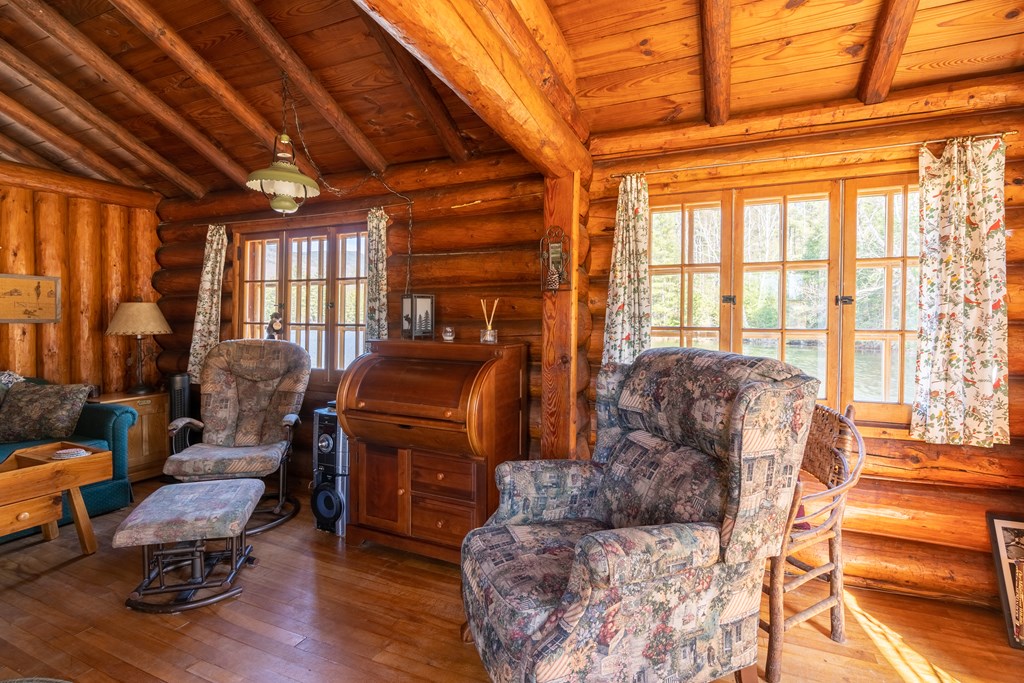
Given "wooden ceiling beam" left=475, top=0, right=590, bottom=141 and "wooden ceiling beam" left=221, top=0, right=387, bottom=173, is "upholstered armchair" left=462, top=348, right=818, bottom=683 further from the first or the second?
"wooden ceiling beam" left=221, top=0, right=387, bottom=173

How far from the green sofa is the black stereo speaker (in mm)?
1415

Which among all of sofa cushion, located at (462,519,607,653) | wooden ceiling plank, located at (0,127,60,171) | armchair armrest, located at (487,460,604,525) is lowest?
sofa cushion, located at (462,519,607,653)

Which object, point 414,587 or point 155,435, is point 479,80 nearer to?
point 414,587

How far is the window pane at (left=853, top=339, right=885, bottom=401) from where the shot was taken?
269 cm

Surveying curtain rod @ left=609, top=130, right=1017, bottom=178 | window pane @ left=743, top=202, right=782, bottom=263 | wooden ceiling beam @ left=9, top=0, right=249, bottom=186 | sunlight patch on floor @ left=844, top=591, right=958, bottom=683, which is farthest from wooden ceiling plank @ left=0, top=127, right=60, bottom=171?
sunlight patch on floor @ left=844, top=591, right=958, bottom=683

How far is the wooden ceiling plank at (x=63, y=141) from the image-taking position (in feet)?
11.5

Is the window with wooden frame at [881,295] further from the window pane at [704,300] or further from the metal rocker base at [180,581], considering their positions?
the metal rocker base at [180,581]

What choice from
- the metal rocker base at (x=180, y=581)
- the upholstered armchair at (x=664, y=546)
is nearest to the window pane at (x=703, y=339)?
the upholstered armchair at (x=664, y=546)

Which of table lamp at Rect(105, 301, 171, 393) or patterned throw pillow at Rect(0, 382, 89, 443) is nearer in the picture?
patterned throw pillow at Rect(0, 382, 89, 443)

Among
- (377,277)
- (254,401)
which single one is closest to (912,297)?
(377,277)

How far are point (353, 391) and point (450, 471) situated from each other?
0.72m

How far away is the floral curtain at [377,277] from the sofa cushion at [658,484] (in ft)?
6.71

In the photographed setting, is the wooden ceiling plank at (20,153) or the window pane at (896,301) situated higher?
the wooden ceiling plank at (20,153)

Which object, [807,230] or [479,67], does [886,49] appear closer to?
[807,230]
